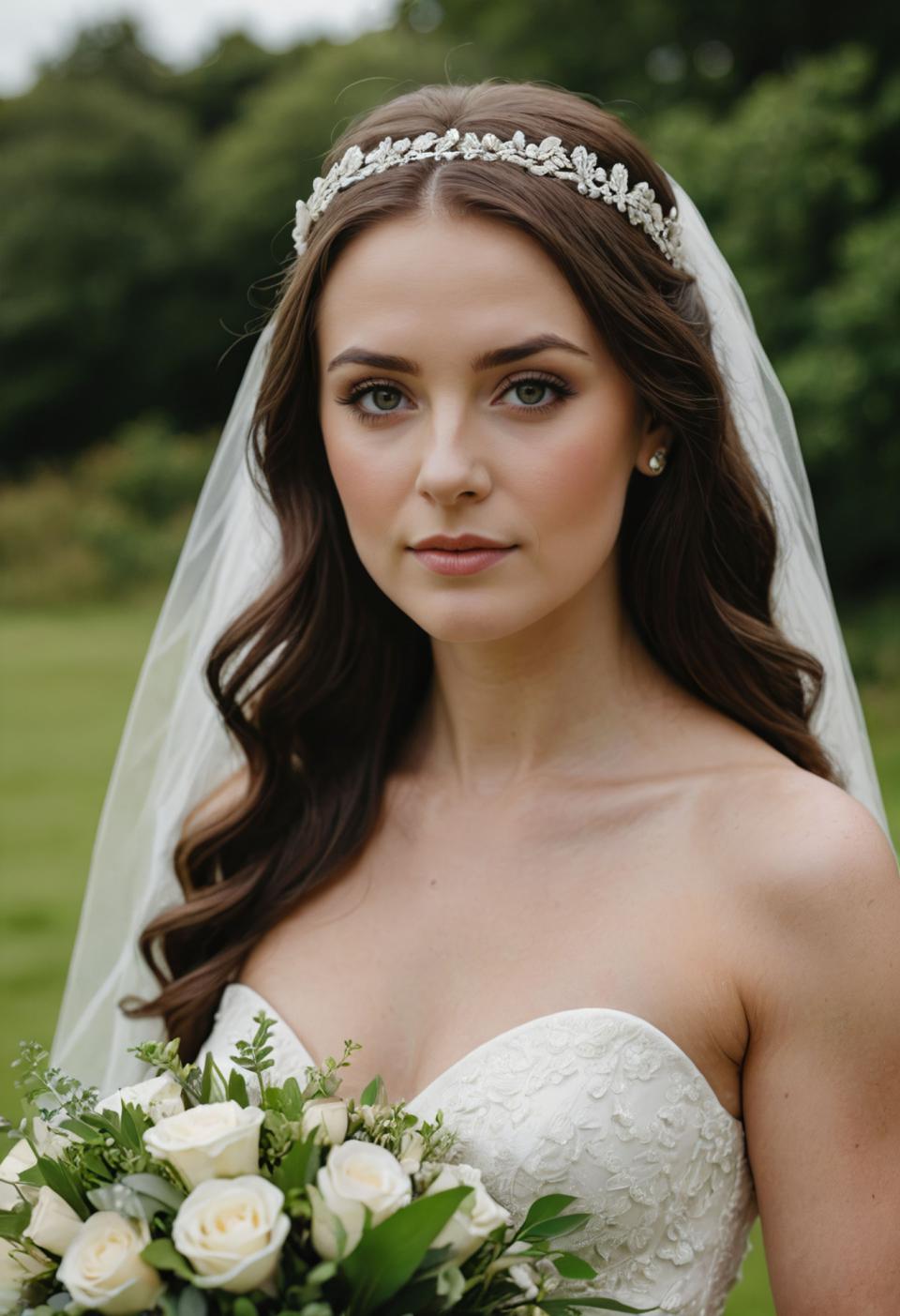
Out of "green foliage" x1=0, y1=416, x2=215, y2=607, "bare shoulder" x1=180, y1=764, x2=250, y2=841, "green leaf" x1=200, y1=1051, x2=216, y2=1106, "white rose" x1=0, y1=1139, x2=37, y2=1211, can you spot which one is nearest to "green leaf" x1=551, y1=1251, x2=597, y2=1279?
"green leaf" x1=200, y1=1051, x2=216, y2=1106

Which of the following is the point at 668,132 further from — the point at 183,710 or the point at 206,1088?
the point at 206,1088

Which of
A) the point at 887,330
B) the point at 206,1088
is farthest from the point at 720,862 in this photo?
the point at 887,330

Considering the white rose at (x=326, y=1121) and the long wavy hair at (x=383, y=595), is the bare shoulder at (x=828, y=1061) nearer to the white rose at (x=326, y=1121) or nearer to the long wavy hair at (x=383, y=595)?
the long wavy hair at (x=383, y=595)

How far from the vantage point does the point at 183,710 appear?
3.59 meters

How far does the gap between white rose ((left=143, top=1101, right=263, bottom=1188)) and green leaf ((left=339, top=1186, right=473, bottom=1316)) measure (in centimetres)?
20

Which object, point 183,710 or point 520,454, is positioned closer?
point 520,454

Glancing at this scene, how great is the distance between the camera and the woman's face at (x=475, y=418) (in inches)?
97.9

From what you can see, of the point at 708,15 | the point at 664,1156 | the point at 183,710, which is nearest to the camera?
the point at 664,1156

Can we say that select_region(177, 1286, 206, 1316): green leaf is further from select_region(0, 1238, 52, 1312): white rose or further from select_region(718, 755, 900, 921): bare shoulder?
select_region(718, 755, 900, 921): bare shoulder

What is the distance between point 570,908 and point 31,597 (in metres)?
20.4

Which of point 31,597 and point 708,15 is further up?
point 708,15

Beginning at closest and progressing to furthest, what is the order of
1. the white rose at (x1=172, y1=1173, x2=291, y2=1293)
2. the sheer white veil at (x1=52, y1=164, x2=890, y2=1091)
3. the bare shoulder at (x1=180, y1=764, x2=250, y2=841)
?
the white rose at (x1=172, y1=1173, x2=291, y2=1293) < the sheer white veil at (x1=52, y1=164, x2=890, y2=1091) < the bare shoulder at (x1=180, y1=764, x2=250, y2=841)

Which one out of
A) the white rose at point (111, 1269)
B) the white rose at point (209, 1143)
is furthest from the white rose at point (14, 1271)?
the white rose at point (209, 1143)

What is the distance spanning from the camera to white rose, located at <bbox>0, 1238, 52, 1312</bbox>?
6.63 ft
